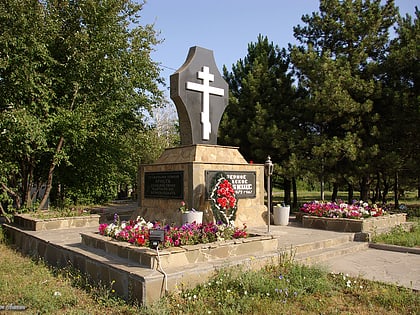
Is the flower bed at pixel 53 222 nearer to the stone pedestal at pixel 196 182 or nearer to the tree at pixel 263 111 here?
the stone pedestal at pixel 196 182

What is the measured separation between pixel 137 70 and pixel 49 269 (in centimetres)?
776

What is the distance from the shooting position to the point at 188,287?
450cm

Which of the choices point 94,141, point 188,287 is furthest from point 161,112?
point 188,287

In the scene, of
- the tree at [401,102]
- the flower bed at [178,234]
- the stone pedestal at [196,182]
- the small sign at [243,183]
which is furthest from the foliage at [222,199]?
the tree at [401,102]

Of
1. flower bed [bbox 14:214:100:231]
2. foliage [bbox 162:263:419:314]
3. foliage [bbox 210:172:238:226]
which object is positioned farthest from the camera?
flower bed [bbox 14:214:100:231]

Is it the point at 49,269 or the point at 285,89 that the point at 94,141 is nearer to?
the point at 49,269

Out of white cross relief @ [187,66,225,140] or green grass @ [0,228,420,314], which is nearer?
green grass @ [0,228,420,314]

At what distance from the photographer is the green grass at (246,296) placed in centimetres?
404

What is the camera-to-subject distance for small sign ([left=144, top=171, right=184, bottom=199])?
27.9 feet

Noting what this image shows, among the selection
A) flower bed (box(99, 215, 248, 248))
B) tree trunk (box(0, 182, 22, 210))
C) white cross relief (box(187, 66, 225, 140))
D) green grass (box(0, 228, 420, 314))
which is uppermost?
white cross relief (box(187, 66, 225, 140))

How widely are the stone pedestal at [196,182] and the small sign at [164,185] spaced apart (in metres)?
0.04

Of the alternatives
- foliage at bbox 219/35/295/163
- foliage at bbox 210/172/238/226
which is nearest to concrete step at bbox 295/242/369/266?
foliage at bbox 210/172/238/226

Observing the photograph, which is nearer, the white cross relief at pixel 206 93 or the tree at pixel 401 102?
the white cross relief at pixel 206 93

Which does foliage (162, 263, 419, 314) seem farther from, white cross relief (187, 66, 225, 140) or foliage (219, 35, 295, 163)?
foliage (219, 35, 295, 163)
